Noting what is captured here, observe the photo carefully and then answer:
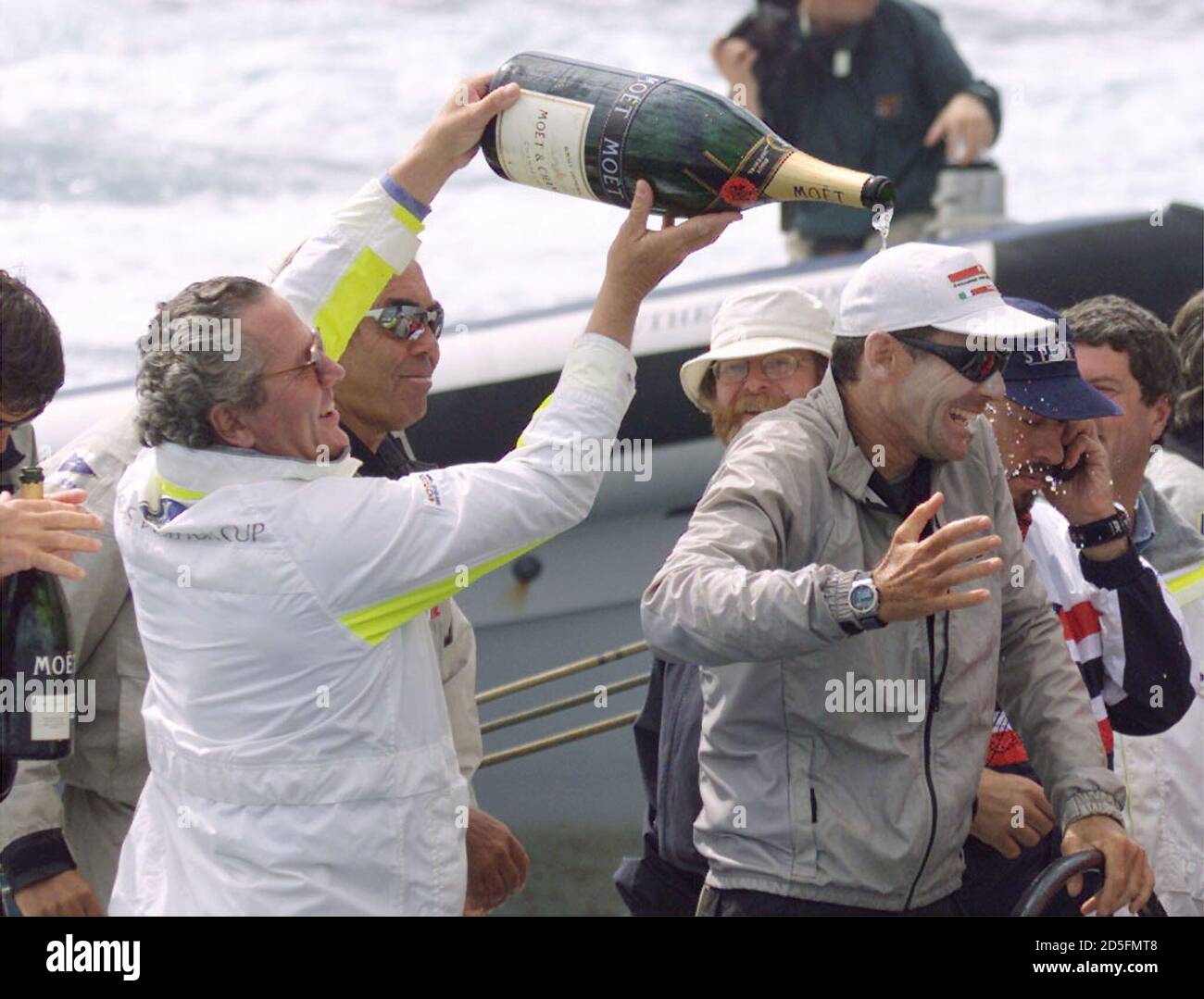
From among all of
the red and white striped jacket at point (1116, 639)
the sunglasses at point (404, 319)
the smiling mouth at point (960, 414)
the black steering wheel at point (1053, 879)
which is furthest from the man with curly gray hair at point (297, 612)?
the red and white striped jacket at point (1116, 639)

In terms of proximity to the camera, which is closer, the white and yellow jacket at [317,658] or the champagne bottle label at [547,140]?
the white and yellow jacket at [317,658]

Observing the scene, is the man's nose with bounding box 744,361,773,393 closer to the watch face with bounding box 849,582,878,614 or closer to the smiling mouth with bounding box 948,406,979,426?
the smiling mouth with bounding box 948,406,979,426

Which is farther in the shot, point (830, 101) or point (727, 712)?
point (830, 101)

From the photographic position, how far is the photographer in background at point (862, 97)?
217 inches

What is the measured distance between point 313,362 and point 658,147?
20.7 inches

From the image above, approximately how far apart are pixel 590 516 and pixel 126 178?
7.73 meters

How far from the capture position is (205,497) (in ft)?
7.08

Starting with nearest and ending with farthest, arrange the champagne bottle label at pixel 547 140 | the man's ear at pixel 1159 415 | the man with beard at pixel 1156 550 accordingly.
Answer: the champagne bottle label at pixel 547 140
the man with beard at pixel 1156 550
the man's ear at pixel 1159 415

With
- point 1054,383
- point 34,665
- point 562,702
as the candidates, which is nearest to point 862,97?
point 562,702

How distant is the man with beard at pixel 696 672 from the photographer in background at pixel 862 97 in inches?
79.9

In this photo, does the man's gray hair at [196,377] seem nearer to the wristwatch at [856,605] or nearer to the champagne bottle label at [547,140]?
the champagne bottle label at [547,140]

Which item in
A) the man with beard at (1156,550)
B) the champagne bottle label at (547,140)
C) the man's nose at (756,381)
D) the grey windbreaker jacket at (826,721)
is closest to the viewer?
the grey windbreaker jacket at (826,721)
